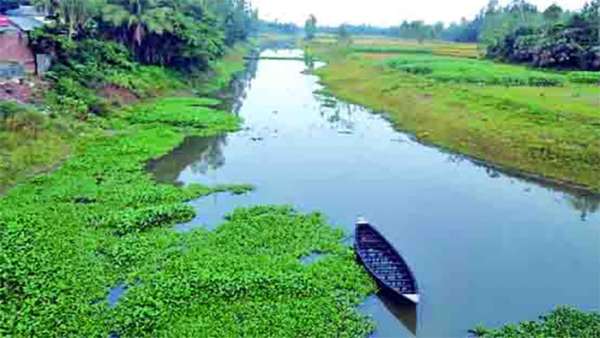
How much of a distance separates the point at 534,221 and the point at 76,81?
88.0 feet

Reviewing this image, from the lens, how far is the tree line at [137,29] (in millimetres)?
35000

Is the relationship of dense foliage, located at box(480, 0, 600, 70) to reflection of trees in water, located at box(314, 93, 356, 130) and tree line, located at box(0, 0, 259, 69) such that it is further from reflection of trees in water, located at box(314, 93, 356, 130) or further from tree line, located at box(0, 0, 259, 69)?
tree line, located at box(0, 0, 259, 69)

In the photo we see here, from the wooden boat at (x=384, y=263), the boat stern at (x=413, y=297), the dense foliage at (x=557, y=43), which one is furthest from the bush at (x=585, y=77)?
the boat stern at (x=413, y=297)

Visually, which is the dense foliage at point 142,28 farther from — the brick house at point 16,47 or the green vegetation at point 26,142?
the green vegetation at point 26,142

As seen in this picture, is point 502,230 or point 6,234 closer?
point 6,234

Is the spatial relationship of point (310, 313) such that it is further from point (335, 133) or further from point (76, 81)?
point (76, 81)

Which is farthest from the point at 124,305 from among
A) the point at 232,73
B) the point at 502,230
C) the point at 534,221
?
the point at 232,73

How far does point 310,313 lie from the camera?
1180 cm

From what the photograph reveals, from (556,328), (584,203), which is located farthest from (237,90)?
(556,328)

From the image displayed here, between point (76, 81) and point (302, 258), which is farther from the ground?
point (76, 81)

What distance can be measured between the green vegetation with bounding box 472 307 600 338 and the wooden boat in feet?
Answer: 5.89

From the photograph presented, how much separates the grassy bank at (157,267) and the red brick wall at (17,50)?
14649mm

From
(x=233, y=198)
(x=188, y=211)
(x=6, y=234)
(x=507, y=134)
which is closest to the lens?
(x=6, y=234)

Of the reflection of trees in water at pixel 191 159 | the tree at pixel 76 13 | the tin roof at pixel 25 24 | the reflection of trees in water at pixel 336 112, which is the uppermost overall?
the tree at pixel 76 13
